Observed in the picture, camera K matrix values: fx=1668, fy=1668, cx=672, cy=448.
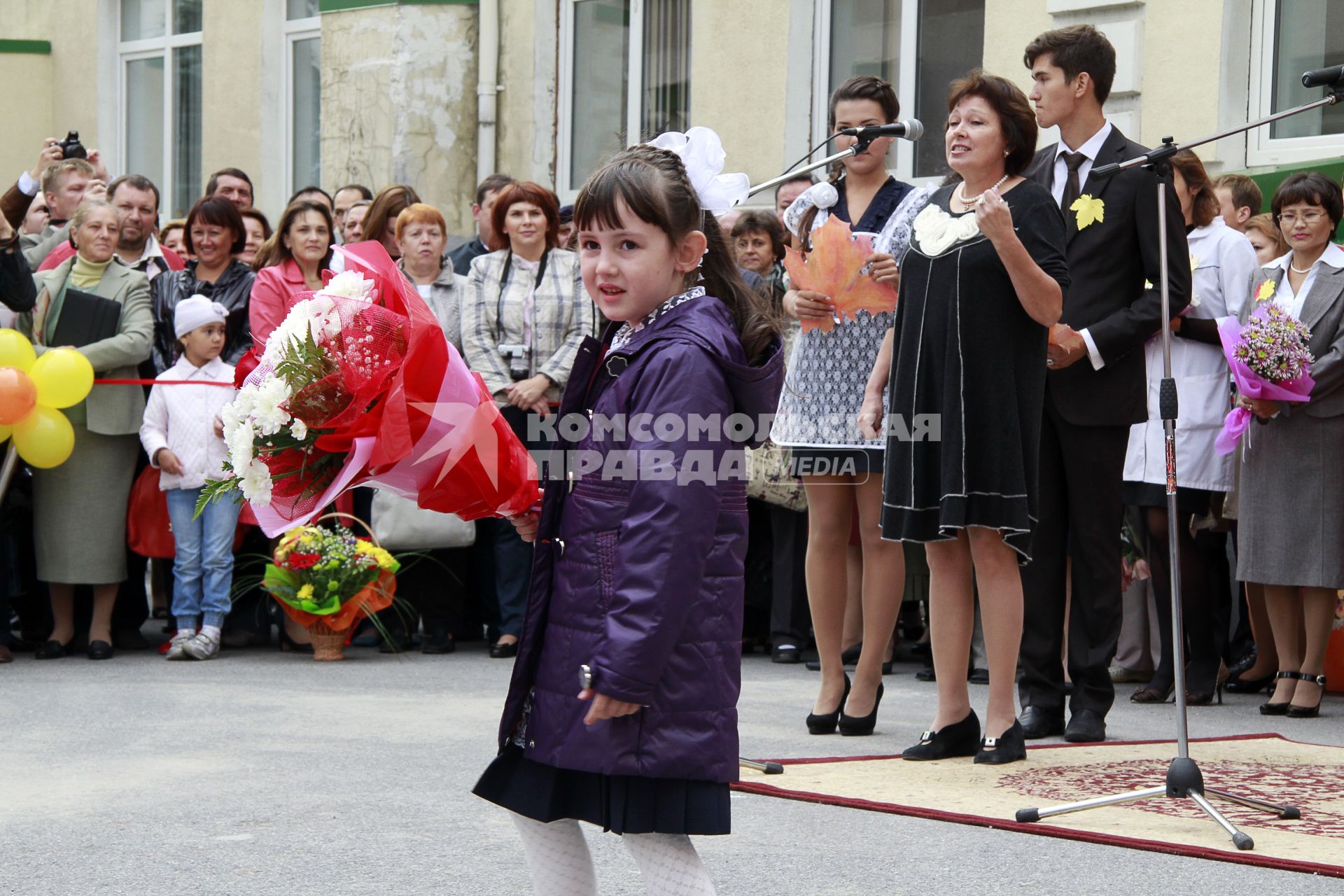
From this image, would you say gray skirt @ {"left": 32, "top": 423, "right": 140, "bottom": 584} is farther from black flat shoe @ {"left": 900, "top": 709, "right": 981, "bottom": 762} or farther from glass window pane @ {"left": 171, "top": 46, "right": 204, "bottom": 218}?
glass window pane @ {"left": 171, "top": 46, "right": 204, "bottom": 218}

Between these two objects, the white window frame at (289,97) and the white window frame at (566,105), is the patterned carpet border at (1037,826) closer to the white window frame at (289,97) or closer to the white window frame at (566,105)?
the white window frame at (566,105)

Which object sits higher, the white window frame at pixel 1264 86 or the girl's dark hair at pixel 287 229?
the white window frame at pixel 1264 86

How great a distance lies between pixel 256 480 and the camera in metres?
3.01

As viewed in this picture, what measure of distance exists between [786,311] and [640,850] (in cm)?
326

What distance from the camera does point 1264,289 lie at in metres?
6.94

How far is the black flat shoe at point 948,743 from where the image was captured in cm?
526

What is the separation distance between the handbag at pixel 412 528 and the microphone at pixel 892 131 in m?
3.70

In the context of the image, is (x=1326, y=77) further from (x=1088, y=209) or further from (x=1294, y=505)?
(x=1294, y=505)

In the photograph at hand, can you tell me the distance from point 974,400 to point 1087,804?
1309 millimetres

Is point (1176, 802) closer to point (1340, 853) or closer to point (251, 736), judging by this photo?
point (1340, 853)

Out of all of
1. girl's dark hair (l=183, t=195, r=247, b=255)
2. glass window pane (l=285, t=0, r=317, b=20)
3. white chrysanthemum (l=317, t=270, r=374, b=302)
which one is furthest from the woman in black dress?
glass window pane (l=285, t=0, r=317, b=20)

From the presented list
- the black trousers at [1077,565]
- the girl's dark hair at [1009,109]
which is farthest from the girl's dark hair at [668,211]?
the black trousers at [1077,565]

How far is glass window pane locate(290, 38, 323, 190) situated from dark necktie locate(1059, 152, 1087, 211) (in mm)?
10447

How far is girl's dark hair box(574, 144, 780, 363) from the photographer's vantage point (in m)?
3.02
